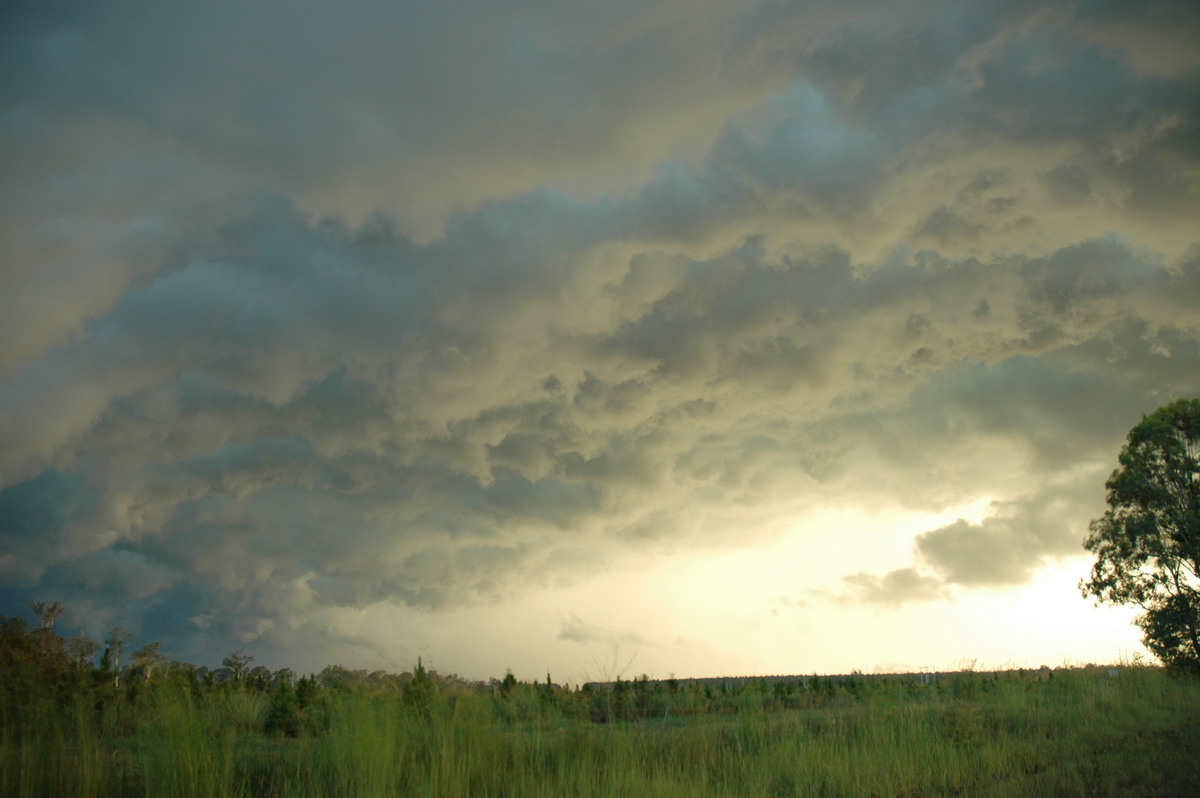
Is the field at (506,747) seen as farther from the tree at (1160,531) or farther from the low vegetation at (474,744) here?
the tree at (1160,531)

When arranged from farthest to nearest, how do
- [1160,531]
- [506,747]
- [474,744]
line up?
[1160,531] → [506,747] → [474,744]

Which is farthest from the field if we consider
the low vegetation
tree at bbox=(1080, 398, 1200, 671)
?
tree at bbox=(1080, 398, 1200, 671)

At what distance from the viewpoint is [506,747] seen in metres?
9.91

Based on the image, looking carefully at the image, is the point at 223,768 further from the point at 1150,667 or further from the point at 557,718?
the point at 1150,667

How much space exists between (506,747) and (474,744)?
86cm

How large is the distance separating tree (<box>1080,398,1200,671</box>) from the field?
10.8 metres

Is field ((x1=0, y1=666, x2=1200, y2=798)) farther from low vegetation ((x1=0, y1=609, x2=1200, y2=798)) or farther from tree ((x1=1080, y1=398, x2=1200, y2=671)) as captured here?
tree ((x1=1080, y1=398, x2=1200, y2=671))

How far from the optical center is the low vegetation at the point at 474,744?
7.23 m

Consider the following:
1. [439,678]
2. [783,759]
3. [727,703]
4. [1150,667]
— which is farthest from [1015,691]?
[439,678]

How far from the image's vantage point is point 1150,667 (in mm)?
26438

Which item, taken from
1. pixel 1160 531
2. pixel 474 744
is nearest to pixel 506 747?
pixel 474 744

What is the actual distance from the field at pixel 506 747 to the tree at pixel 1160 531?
427 inches

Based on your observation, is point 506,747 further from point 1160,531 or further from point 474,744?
point 1160,531

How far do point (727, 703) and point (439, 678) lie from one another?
14382mm
